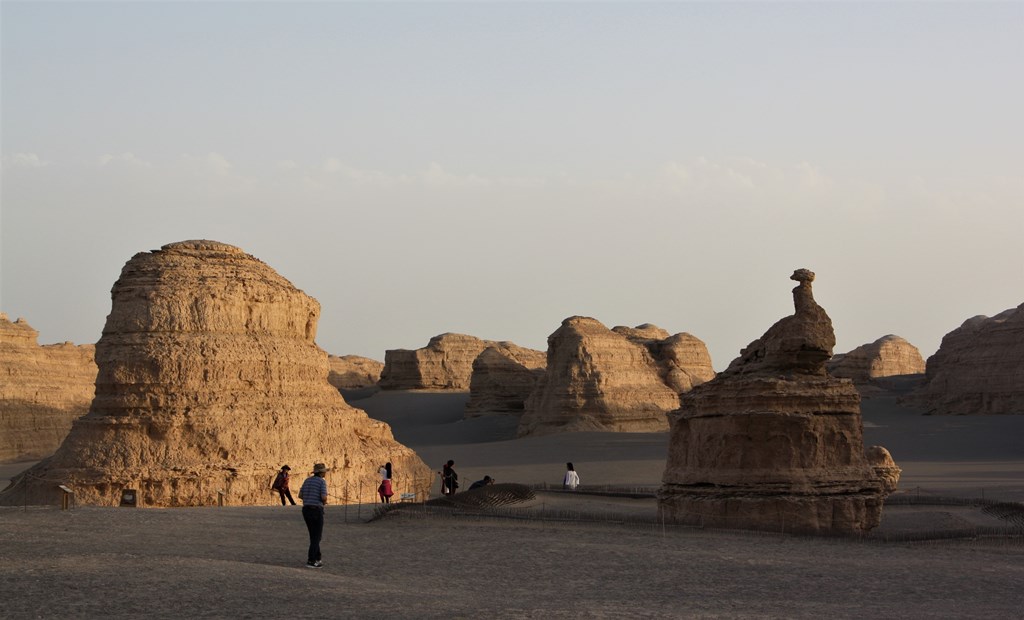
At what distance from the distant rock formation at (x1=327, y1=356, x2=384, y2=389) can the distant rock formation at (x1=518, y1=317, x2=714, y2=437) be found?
39.4 m

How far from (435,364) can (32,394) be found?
40.1 meters

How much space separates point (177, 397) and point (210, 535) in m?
7.68

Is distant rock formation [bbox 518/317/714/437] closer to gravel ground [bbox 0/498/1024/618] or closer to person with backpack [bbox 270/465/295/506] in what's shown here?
person with backpack [bbox 270/465/295/506]

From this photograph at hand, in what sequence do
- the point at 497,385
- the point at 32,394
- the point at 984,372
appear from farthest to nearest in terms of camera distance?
the point at 497,385 < the point at 984,372 < the point at 32,394

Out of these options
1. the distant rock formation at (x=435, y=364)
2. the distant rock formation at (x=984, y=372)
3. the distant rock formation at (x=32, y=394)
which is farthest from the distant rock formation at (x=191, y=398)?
the distant rock formation at (x=435, y=364)

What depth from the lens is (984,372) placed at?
176 ft

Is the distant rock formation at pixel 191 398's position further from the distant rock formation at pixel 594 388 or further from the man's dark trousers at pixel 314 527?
the distant rock formation at pixel 594 388

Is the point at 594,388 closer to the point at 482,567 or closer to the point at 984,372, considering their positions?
the point at 984,372

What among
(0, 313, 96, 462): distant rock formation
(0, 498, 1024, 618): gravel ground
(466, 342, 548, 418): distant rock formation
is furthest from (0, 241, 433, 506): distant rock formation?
(466, 342, 548, 418): distant rock formation

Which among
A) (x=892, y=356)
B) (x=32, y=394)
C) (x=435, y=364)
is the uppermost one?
(x=892, y=356)

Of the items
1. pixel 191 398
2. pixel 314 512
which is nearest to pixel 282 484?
pixel 191 398

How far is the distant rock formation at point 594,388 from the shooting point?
5172 centimetres

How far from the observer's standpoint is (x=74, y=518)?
15.5 m

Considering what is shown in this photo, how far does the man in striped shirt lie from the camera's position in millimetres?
11898
